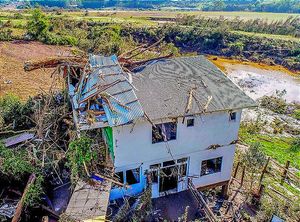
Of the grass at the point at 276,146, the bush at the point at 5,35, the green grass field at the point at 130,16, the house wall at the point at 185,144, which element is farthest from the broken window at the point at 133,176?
the green grass field at the point at 130,16

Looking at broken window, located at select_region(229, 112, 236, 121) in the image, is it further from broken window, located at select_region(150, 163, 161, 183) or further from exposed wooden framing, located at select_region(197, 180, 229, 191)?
broken window, located at select_region(150, 163, 161, 183)

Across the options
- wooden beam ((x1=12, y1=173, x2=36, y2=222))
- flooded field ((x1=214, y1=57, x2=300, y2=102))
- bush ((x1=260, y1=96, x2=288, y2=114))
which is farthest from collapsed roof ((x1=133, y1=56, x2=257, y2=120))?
flooded field ((x1=214, y1=57, x2=300, y2=102))

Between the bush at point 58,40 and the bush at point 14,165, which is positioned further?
the bush at point 58,40

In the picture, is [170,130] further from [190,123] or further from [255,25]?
[255,25]

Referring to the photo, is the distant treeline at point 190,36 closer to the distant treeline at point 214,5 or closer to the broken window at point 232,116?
the broken window at point 232,116

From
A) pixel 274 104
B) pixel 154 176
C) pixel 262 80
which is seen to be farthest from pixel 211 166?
pixel 262 80

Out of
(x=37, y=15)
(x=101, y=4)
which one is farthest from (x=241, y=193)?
(x=101, y=4)
